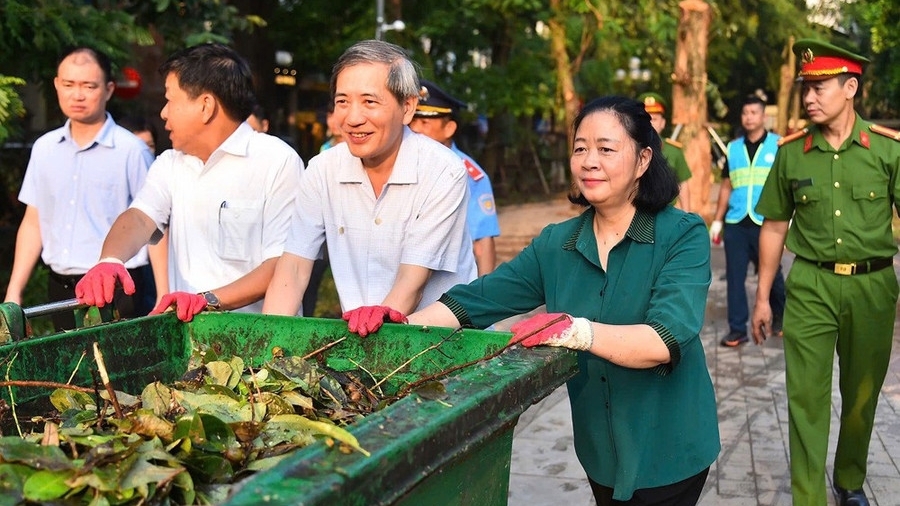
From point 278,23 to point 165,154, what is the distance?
15965 mm

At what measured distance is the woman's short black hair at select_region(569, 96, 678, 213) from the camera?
9.90 feet

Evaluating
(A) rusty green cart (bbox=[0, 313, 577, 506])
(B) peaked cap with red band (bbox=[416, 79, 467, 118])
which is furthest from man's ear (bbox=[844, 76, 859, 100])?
(A) rusty green cart (bbox=[0, 313, 577, 506])

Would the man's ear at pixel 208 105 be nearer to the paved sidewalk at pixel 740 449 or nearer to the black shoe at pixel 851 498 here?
the paved sidewalk at pixel 740 449

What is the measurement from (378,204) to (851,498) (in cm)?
249

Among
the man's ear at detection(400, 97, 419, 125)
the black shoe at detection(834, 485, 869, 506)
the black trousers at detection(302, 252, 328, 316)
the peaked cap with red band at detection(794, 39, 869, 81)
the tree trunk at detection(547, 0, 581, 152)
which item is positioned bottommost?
the black shoe at detection(834, 485, 869, 506)

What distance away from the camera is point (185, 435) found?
80.5 inches

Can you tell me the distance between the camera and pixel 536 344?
255 cm

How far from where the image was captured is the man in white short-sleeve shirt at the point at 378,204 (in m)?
3.47

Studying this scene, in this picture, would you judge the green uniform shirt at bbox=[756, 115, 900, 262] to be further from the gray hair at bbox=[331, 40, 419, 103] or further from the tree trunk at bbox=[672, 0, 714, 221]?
the tree trunk at bbox=[672, 0, 714, 221]

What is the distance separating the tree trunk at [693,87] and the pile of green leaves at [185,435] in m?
13.7

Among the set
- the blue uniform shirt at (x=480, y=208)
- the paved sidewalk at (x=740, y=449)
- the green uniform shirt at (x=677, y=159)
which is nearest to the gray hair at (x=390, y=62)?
the paved sidewalk at (x=740, y=449)

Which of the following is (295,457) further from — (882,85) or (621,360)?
(882,85)

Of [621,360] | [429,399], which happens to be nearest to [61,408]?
[429,399]

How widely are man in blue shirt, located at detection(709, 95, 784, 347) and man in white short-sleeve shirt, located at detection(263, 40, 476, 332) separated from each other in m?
4.98
